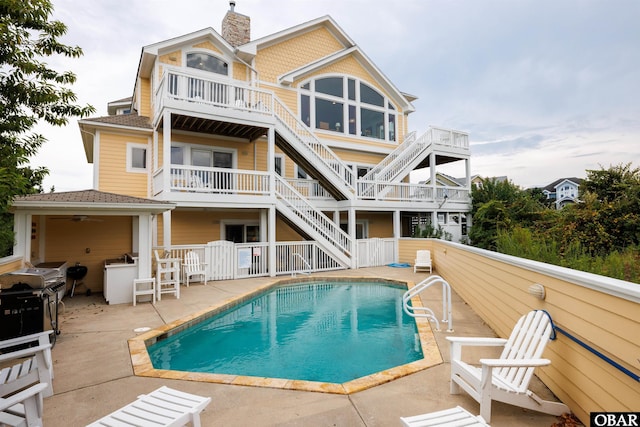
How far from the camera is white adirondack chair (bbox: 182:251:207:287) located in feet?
32.9

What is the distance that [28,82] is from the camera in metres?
5.61

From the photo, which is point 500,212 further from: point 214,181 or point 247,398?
point 247,398

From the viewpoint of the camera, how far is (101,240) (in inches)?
425

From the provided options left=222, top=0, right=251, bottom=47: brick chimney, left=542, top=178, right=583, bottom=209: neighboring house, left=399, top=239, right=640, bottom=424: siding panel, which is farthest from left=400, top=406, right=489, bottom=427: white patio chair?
left=542, top=178, right=583, bottom=209: neighboring house

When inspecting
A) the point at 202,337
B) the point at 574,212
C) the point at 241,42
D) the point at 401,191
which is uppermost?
the point at 241,42

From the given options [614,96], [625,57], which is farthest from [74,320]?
[614,96]

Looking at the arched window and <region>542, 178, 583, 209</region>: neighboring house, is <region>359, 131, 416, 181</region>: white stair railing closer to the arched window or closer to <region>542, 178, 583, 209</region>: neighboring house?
the arched window

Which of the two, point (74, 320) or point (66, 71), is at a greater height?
point (66, 71)

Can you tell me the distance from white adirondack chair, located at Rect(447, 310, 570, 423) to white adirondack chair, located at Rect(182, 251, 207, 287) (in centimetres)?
838

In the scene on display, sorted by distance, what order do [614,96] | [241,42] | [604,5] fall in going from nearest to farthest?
[604,5]
[614,96]
[241,42]

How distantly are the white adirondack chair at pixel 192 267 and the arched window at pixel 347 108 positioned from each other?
338 inches

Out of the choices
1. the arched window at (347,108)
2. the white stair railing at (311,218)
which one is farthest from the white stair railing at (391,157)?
the white stair railing at (311,218)

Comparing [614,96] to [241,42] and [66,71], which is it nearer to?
[241,42]

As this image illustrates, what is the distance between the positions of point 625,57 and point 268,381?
1473 centimetres
